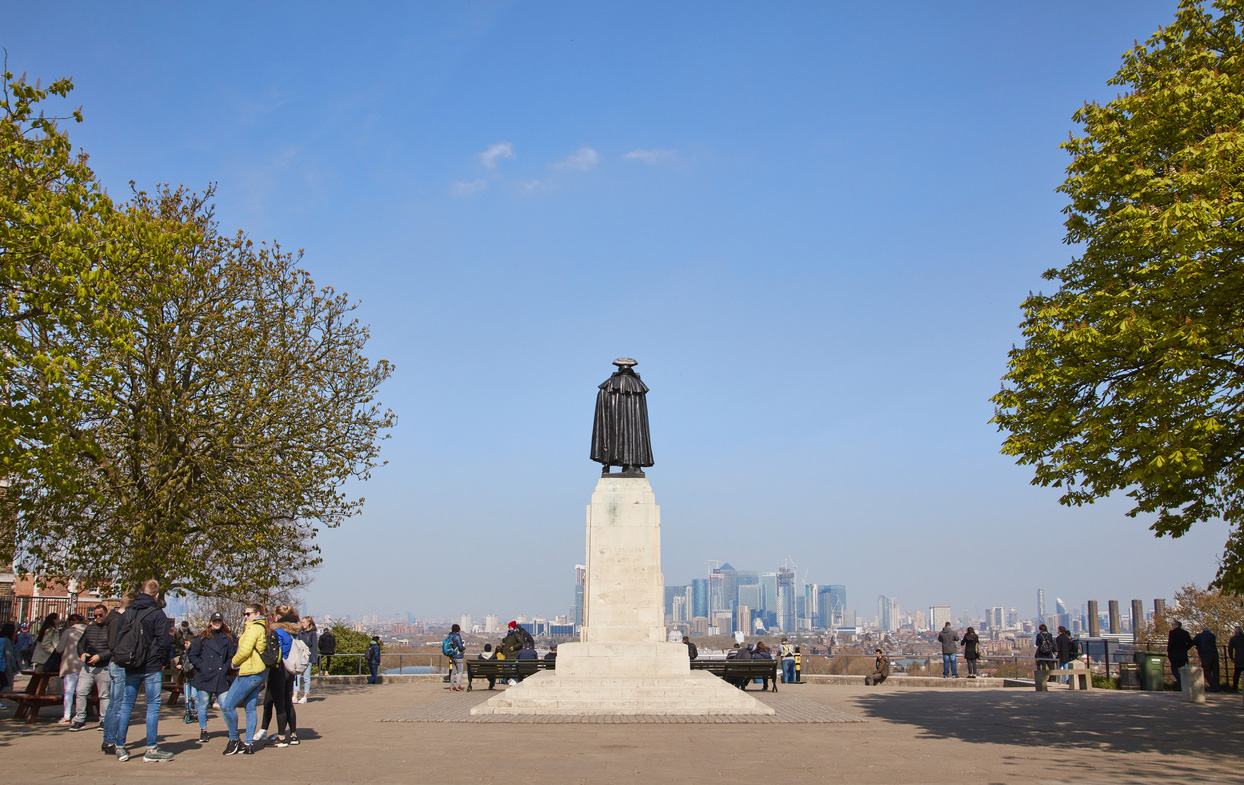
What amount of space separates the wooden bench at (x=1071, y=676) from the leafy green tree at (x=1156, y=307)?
357 inches

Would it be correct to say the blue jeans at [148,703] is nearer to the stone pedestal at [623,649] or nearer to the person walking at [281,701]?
the person walking at [281,701]

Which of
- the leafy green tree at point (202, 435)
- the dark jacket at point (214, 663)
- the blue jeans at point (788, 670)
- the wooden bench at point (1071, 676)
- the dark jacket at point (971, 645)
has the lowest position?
the blue jeans at point (788, 670)

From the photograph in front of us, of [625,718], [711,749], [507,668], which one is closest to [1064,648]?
[625,718]

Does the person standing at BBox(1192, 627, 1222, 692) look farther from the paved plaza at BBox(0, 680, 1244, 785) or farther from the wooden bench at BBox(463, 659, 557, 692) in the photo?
the wooden bench at BBox(463, 659, 557, 692)

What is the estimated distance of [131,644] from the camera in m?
10.1

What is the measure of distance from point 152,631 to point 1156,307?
41.7 ft

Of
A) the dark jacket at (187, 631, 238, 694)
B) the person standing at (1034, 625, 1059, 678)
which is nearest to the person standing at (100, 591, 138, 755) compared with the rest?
the dark jacket at (187, 631, 238, 694)

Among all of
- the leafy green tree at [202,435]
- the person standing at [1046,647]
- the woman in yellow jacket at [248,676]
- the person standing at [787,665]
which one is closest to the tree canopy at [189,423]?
the leafy green tree at [202,435]

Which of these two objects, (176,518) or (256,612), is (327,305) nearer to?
(176,518)

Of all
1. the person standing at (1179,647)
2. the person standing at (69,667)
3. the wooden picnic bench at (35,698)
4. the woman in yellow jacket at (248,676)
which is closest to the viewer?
the woman in yellow jacket at (248,676)

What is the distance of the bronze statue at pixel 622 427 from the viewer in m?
18.8

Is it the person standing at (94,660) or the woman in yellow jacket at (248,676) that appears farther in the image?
the person standing at (94,660)

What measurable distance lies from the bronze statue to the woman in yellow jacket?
30.1 ft

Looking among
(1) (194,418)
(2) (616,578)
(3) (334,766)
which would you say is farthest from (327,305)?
(3) (334,766)
